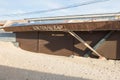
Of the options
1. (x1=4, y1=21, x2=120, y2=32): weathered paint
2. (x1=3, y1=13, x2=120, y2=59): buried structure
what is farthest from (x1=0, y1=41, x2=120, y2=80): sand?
(x1=4, y1=21, x2=120, y2=32): weathered paint

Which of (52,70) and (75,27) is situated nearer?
(52,70)

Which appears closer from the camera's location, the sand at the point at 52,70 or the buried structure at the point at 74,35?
the sand at the point at 52,70

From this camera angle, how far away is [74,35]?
2558cm

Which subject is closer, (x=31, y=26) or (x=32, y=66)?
(x=32, y=66)

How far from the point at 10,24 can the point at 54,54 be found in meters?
6.89

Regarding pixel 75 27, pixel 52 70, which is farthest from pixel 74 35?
pixel 52 70

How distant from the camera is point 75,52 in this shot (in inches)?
1033

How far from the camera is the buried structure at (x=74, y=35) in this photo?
2400cm

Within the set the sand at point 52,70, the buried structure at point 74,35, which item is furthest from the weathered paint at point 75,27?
the sand at point 52,70

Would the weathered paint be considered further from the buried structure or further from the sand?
the sand

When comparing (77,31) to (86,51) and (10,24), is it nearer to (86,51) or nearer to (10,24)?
(86,51)

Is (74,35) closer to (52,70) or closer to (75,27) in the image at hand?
(75,27)

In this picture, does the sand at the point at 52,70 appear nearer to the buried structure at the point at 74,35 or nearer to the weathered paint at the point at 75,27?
the buried structure at the point at 74,35

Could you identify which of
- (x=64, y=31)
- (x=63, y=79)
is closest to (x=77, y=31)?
(x=64, y=31)
